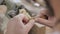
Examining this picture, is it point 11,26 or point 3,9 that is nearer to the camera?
point 11,26

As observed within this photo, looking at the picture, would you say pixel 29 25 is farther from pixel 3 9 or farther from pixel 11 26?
pixel 3 9

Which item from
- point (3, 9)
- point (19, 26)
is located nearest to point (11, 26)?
point (19, 26)

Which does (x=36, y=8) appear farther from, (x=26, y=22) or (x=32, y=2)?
(x=26, y=22)

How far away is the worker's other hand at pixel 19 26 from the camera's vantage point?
660 millimetres

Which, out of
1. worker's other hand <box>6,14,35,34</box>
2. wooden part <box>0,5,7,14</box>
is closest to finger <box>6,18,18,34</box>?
worker's other hand <box>6,14,35,34</box>

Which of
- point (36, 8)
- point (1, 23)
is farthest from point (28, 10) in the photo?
point (1, 23)

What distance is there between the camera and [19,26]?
0.67 metres

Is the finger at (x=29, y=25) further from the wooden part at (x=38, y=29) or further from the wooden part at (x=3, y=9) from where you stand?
the wooden part at (x=3, y=9)

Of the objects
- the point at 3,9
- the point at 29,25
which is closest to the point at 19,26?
the point at 29,25

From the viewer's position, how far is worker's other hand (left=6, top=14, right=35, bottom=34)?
26.0 inches

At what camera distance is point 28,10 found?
79 centimetres

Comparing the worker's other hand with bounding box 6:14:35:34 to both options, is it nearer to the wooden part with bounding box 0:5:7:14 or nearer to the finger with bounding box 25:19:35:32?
the finger with bounding box 25:19:35:32

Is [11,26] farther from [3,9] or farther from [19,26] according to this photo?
[3,9]

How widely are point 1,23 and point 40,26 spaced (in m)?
0.22
